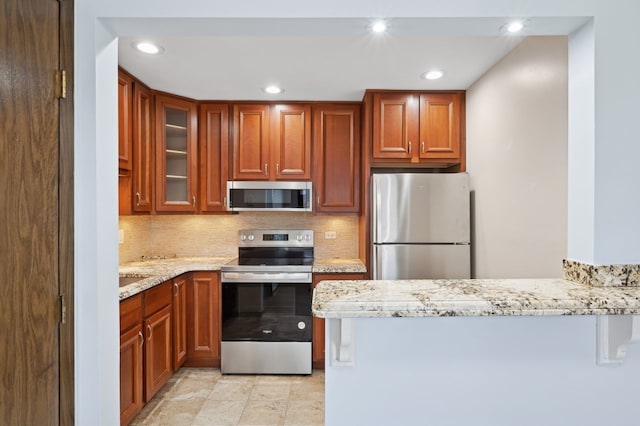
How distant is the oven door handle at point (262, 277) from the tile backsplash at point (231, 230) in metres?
0.65

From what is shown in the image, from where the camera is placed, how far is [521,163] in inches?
83.7

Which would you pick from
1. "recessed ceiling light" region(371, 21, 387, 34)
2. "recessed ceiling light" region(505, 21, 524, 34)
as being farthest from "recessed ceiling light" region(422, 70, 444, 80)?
"recessed ceiling light" region(371, 21, 387, 34)

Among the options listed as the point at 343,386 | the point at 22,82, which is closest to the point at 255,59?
the point at 22,82

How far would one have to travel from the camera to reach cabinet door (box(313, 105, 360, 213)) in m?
3.26

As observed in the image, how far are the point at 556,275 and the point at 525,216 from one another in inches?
15.5

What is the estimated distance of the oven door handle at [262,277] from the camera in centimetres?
294

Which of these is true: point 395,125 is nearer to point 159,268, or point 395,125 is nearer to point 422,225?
point 422,225

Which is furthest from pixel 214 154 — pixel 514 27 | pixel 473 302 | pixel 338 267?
pixel 473 302

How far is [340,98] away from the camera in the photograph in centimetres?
318

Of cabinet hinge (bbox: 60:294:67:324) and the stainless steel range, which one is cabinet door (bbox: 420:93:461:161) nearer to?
the stainless steel range

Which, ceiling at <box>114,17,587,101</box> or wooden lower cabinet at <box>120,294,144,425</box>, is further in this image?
wooden lower cabinet at <box>120,294,144,425</box>

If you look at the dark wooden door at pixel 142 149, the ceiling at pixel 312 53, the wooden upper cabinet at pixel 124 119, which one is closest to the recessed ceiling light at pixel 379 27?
the ceiling at pixel 312 53

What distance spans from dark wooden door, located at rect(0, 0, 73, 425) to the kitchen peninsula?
872 millimetres

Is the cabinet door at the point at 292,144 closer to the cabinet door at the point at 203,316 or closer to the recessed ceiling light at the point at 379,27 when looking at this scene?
the cabinet door at the point at 203,316
